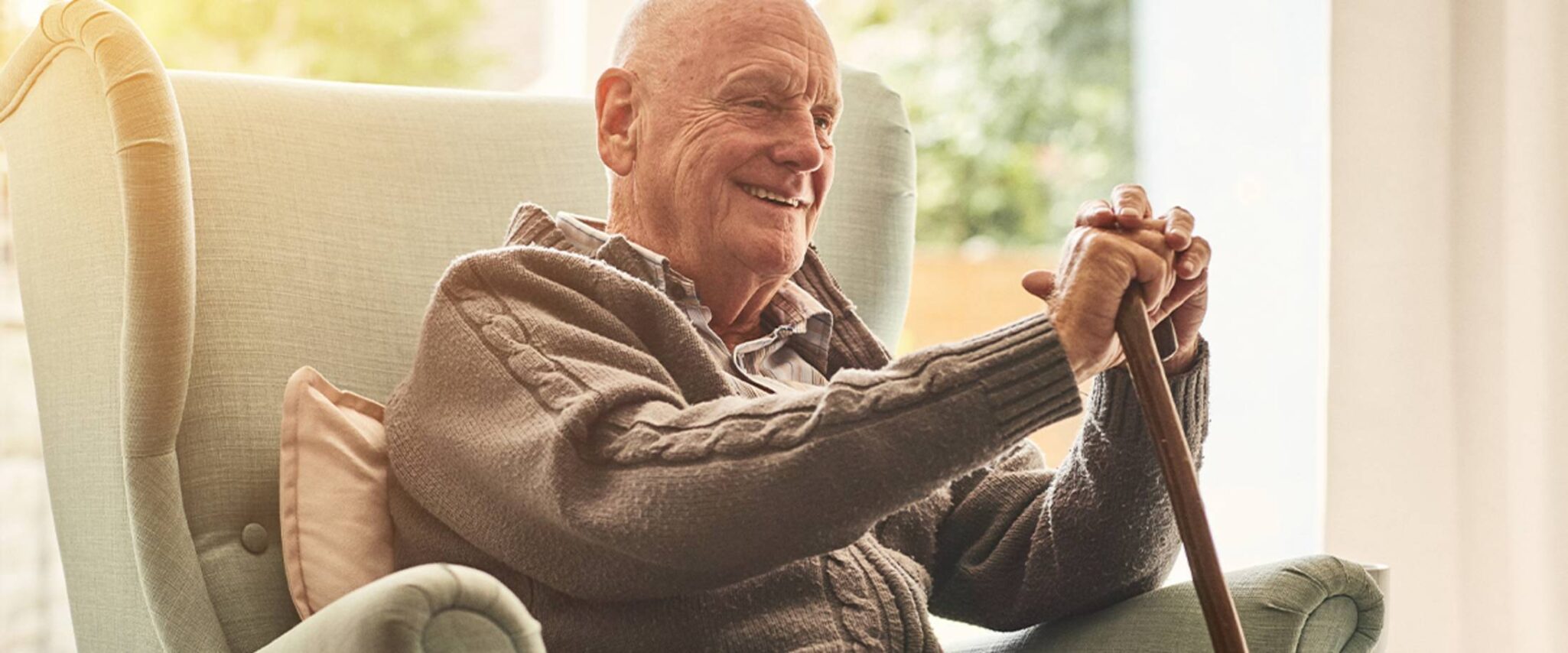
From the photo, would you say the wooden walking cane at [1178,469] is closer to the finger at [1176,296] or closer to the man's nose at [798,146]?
the finger at [1176,296]

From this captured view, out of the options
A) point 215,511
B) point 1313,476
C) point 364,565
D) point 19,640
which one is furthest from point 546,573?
point 1313,476

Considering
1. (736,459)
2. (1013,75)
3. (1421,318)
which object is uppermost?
(736,459)

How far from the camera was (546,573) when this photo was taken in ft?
4.00

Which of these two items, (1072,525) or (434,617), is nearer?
(434,617)

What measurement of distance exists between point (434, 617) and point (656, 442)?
0.22 metres

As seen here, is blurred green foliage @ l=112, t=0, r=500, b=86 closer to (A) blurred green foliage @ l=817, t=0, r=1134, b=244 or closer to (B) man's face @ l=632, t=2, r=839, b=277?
(B) man's face @ l=632, t=2, r=839, b=277

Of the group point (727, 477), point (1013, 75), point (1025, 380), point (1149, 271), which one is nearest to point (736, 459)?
point (727, 477)

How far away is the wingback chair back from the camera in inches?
53.4

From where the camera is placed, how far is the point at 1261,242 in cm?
292

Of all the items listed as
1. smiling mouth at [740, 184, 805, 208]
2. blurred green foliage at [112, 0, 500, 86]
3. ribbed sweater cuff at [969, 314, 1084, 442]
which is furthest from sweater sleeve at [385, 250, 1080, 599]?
blurred green foliage at [112, 0, 500, 86]

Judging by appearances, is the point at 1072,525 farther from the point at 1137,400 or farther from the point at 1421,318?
the point at 1421,318

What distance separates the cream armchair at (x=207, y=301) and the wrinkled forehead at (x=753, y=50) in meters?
0.37

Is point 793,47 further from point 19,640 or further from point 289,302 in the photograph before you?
point 19,640

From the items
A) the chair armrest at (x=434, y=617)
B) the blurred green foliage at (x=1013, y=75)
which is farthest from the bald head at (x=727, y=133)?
the blurred green foliage at (x=1013, y=75)
